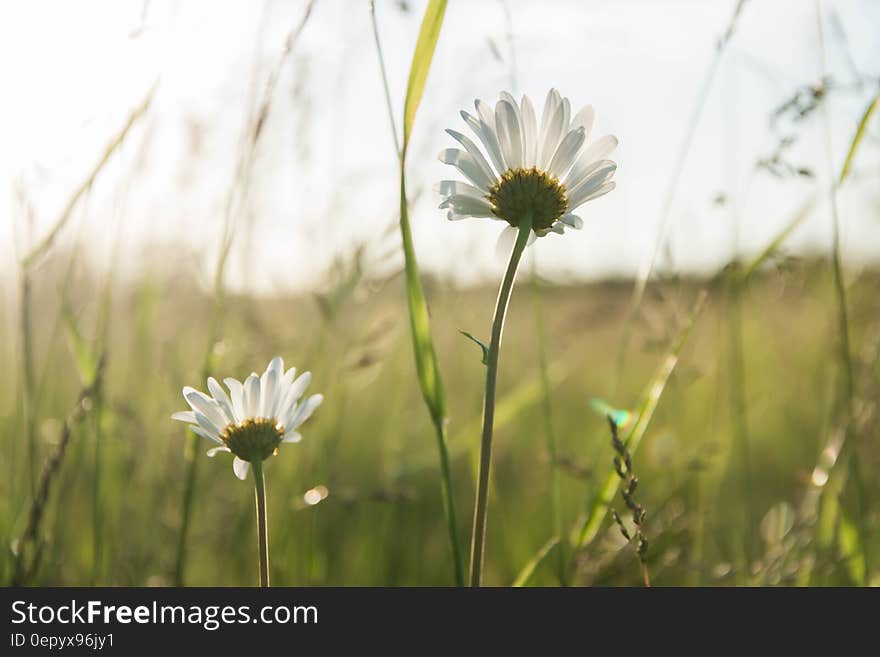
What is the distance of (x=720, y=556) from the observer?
159 centimetres

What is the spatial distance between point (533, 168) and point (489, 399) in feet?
0.62

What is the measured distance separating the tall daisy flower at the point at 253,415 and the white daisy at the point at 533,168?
0.20 m

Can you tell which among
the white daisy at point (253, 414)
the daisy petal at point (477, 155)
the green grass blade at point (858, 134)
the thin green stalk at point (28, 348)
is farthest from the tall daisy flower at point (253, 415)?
the green grass blade at point (858, 134)

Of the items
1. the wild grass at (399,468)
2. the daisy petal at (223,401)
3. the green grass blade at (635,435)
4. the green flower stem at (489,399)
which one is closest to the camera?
the green flower stem at (489,399)

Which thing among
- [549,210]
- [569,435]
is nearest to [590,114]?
[549,210]

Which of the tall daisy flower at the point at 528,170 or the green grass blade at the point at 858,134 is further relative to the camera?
the green grass blade at the point at 858,134

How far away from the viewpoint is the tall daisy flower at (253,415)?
68cm

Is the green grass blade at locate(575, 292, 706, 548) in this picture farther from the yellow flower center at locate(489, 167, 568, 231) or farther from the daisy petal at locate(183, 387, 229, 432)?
the daisy petal at locate(183, 387, 229, 432)

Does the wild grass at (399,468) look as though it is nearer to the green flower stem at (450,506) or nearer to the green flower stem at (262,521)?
the green flower stem at (450,506)

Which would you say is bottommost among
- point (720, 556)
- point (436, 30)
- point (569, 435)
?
point (720, 556)

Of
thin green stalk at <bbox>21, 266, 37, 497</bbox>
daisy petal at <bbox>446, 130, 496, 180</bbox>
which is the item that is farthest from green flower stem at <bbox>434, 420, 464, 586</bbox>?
thin green stalk at <bbox>21, 266, 37, 497</bbox>
